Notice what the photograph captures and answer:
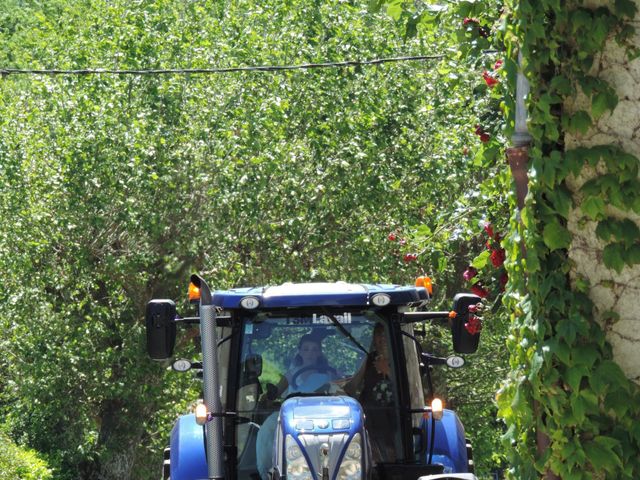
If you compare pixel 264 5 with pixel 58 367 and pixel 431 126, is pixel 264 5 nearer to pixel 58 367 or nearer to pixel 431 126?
pixel 431 126

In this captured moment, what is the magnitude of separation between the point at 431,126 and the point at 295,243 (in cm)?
325

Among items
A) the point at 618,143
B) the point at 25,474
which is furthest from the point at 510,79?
the point at 25,474

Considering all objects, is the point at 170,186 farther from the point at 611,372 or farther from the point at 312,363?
the point at 611,372

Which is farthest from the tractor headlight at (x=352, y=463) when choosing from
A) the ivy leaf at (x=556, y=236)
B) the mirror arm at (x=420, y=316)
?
the ivy leaf at (x=556, y=236)

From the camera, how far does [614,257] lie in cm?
473

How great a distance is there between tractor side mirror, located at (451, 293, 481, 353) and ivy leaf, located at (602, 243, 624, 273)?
2.87 meters

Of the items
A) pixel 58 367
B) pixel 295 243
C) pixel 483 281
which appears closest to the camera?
pixel 483 281

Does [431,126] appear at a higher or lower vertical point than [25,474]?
higher

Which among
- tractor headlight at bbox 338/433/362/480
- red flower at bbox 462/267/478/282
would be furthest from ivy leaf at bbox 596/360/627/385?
red flower at bbox 462/267/478/282

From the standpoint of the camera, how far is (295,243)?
1878 cm

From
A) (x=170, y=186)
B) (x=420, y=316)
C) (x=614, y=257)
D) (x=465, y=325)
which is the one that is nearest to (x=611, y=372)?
(x=614, y=257)

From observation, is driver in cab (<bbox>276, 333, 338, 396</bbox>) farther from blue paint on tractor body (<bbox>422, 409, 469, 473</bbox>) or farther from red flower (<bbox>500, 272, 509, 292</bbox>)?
red flower (<bbox>500, 272, 509, 292</bbox>)

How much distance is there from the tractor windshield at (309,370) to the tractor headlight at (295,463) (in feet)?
2.92

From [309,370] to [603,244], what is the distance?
3196 mm
